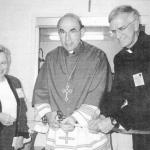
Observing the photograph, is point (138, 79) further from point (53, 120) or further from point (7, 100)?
point (7, 100)

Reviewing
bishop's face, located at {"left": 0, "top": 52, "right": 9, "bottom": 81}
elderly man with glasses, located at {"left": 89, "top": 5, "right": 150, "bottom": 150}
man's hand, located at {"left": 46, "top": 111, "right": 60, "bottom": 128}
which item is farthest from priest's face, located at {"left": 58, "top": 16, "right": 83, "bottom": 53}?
bishop's face, located at {"left": 0, "top": 52, "right": 9, "bottom": 81}

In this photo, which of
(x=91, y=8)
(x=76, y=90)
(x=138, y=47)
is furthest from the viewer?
(x=91, y=8)

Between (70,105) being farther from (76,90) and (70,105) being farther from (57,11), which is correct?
(57,11)

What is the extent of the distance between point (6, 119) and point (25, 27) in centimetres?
166

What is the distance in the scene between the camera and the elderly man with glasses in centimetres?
205

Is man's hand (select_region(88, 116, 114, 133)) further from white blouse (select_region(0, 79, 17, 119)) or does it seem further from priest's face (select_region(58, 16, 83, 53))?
white blouse (select_region(0, 79, 17, 119))

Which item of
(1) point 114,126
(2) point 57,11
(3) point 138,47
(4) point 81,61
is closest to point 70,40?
(4) point 81,61

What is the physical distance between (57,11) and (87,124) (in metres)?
2.01

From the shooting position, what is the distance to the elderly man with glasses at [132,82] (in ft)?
6.72

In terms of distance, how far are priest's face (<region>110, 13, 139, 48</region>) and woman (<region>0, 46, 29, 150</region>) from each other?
3.74 feet

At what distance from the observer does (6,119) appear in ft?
8.38

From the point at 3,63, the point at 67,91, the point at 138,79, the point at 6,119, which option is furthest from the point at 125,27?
the point at 6,119

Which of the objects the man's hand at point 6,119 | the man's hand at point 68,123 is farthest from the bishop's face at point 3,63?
the man's hand at point 68,123

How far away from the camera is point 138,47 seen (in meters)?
2.10
